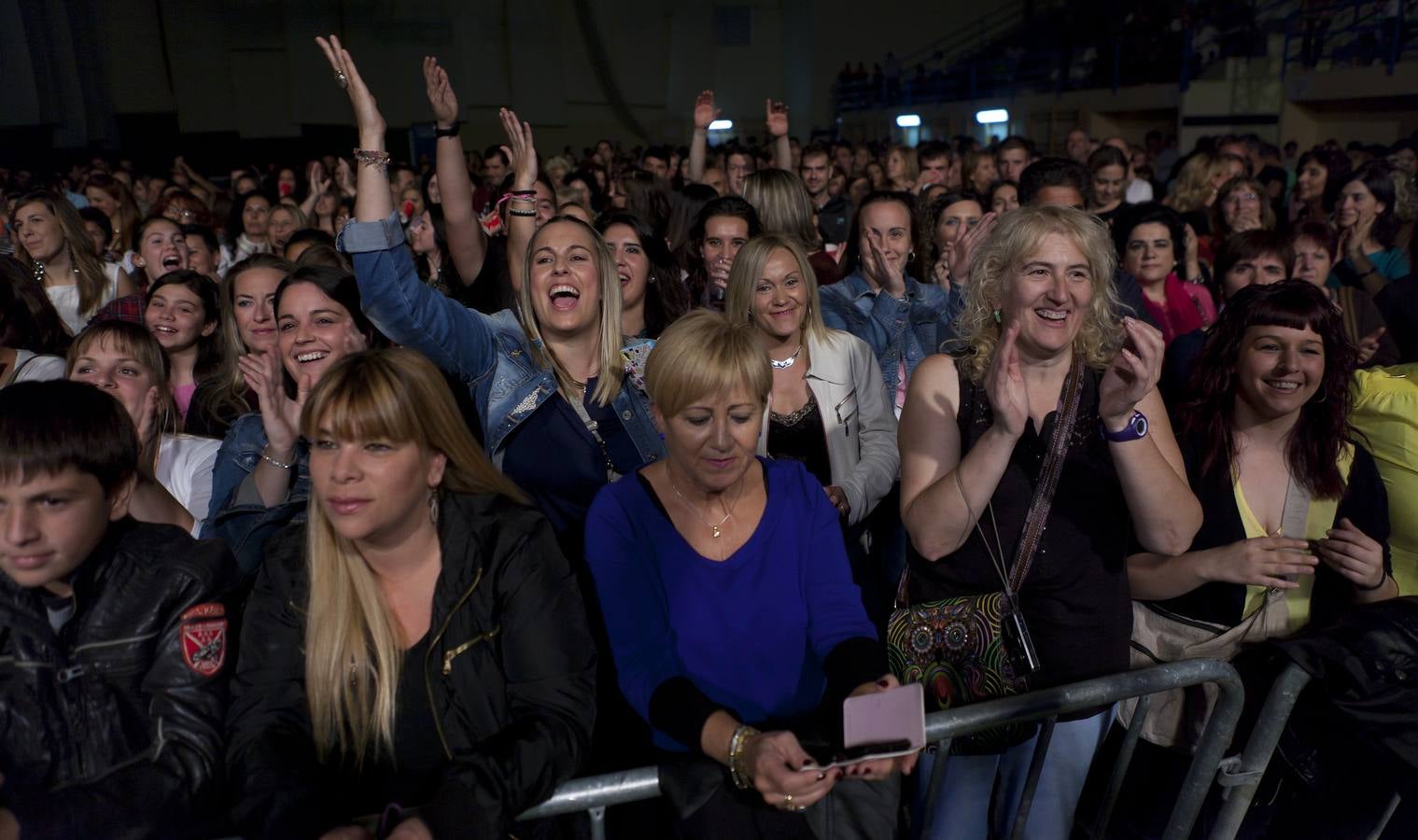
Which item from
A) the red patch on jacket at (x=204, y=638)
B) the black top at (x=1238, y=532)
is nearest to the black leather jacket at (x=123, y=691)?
the red patch on jacket at (x=204, y=638)

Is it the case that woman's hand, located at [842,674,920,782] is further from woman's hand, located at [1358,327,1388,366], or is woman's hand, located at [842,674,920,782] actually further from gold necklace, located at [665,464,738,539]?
woman's hand, located at [1358,327,1388,366]

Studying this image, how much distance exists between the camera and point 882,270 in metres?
3.90

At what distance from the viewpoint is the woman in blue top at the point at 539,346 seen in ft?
8.20

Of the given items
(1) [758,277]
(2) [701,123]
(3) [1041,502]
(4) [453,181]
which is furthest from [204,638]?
(2) [701,123]

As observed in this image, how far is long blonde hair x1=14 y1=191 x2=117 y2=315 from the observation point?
4.86 m

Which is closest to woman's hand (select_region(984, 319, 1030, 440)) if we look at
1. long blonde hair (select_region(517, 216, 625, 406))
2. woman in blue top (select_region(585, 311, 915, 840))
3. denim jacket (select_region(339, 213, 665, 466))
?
woman in blue top (select_region(585, 311, 915, 840))

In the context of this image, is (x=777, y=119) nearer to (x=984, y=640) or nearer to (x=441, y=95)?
(x=441, y=95)

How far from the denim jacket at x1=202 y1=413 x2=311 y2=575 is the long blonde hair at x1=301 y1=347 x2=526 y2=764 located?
45 centimetres

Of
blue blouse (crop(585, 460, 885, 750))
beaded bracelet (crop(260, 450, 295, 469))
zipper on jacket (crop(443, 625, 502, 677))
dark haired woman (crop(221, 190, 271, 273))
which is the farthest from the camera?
dark haired woman (crop(221, 190, 271, 273))

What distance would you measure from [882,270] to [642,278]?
3.34ft

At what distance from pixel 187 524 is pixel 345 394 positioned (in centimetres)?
106

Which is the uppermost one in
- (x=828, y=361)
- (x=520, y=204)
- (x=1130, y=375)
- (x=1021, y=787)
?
(x=520, y=204)

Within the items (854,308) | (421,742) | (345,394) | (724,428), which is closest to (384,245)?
(345,394)

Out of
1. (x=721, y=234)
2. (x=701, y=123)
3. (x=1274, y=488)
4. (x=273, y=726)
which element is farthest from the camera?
(x=701, y=123)
